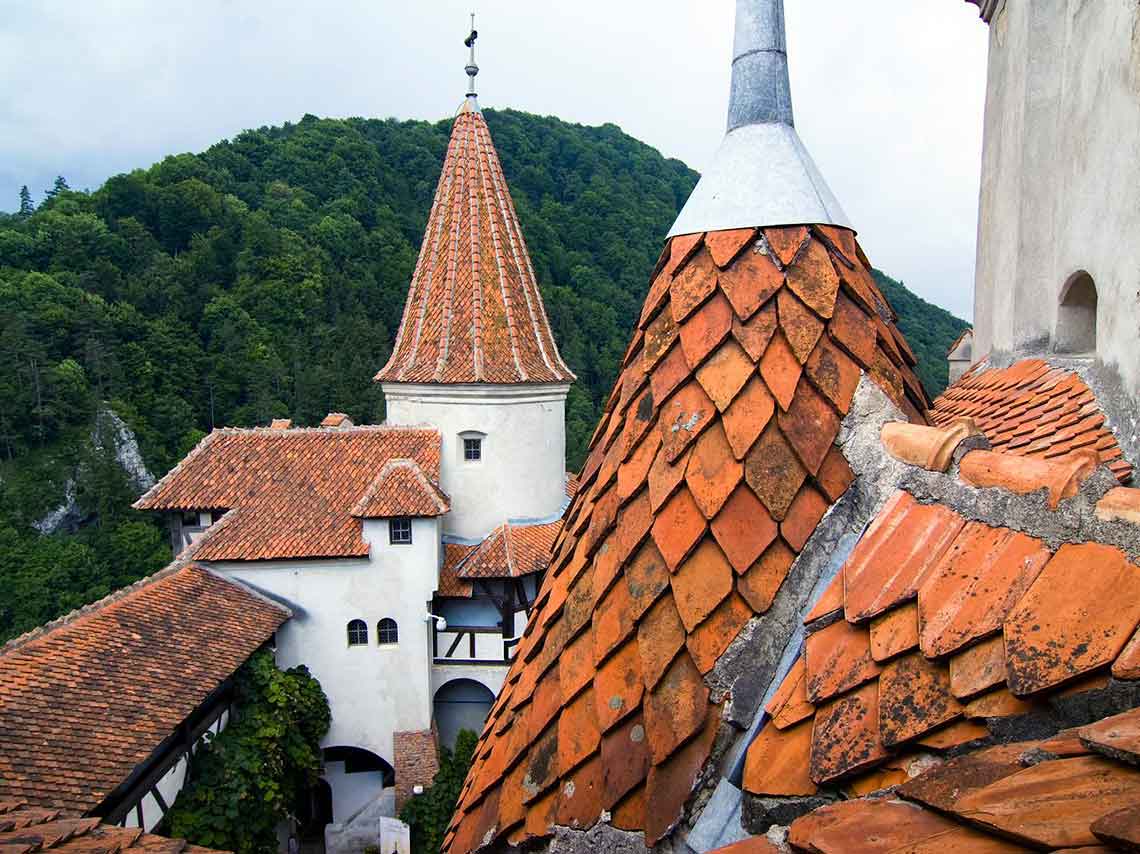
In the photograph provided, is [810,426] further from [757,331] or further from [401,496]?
[401,496]

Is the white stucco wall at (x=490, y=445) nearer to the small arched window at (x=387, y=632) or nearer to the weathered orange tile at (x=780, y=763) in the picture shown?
the small arched window at (x=387, y=632)

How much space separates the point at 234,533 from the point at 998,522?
15.0 metres

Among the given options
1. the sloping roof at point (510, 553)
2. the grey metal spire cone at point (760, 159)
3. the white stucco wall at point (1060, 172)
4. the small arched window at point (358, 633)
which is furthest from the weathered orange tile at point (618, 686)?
the small arched window at point (358, 633)

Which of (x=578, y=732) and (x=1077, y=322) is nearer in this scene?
(x=578, y=732)

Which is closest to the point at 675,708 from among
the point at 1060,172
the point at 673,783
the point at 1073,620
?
the point at 673,783

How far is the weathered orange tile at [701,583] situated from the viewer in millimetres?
1667

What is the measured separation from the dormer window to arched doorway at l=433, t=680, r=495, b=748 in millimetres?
3464

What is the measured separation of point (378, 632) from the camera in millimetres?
15109

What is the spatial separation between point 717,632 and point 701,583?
0.11 metres

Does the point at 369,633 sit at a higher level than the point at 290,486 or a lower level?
lower

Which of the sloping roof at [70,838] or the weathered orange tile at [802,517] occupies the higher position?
the weathered orange tile at [802,517]

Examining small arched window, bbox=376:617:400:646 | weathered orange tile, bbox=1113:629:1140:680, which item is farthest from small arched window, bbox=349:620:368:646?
weathered orange tile, bbox=1113:629:1140:680

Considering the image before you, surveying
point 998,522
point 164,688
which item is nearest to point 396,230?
point 164,688

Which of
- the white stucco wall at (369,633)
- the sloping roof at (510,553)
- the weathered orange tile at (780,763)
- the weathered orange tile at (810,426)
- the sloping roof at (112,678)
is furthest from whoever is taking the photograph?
the sloping roof at (510,553)
